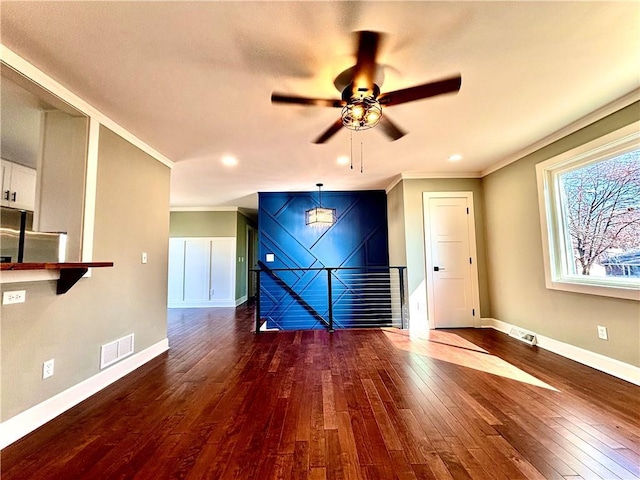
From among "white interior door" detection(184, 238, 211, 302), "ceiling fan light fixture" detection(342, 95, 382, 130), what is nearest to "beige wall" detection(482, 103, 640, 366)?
"ceiling fan light fixture" detection(342, 95, 382, 130)

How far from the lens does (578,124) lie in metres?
2.81

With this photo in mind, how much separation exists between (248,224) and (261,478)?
710 centimetres

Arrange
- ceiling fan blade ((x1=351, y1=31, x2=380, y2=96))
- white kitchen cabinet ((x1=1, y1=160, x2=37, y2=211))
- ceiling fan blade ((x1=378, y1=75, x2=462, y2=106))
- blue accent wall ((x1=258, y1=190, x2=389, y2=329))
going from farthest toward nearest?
blue accent wall ((x1=258, y1=190, x2=389, y2=329)), white kitchen cabinet ((x1=1, y1=160, x2=37, y2=211)), ceiling fan blade ((x1=378, y1=75, x2=462, y2=106)), ceiling fan blade ((x1=351, y1=31, x2=380, y2=96))

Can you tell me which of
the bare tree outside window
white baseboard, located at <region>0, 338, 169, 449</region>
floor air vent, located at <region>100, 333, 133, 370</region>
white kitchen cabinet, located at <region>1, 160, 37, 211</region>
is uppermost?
white kitchen cabinet, located at <region>1, 160, 37, 211</region>

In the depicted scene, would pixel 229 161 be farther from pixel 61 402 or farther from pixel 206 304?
pixel 206 304

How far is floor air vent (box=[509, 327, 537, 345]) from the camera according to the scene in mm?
3449

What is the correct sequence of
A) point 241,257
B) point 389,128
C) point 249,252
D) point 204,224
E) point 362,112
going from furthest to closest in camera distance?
point 249,252
point 241,257
point 204,224
point 389,128
point 362,112

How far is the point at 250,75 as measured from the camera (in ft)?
6.54

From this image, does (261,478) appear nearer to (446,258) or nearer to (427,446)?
(427,446)

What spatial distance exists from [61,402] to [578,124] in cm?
512

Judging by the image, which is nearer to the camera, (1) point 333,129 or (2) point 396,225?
(1) point 333,129

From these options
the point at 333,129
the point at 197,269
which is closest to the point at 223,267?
the point at 197,269

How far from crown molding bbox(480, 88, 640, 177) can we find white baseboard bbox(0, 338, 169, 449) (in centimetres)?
506

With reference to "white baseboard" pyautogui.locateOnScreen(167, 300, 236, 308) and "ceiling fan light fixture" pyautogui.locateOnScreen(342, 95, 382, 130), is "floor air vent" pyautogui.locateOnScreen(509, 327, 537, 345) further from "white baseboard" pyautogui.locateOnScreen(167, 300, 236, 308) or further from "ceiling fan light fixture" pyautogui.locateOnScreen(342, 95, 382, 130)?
"white baseboard" pyautogui.locateOnScreen(167, 300, 236, 308)
